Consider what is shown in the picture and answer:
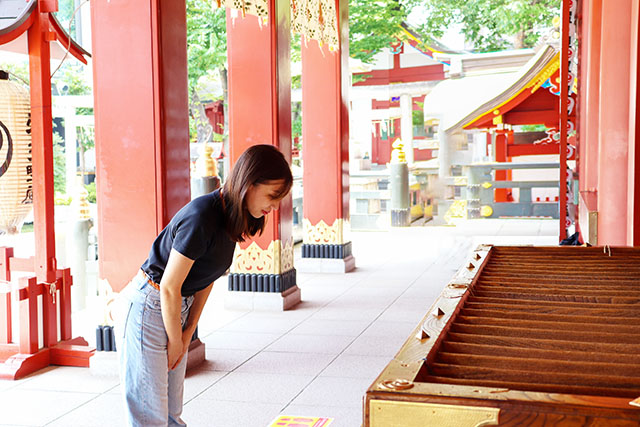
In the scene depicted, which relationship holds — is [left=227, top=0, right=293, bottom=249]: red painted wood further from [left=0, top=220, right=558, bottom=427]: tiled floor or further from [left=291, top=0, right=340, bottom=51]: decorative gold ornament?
→ [left=0, top=220, right=558, bottom=427]: tiled floor

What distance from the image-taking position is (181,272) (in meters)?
1.91

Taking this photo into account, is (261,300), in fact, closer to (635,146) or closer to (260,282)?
(260,282)

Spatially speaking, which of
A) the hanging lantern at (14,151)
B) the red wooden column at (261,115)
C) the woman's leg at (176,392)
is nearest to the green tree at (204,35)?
the red wooden column at (261,115)

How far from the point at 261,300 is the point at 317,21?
2.77 metres

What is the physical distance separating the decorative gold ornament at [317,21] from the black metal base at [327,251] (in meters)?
2.09

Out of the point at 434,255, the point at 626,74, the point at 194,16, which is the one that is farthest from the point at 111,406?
the point at 194,16

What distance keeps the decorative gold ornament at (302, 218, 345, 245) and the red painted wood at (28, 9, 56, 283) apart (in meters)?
3.75


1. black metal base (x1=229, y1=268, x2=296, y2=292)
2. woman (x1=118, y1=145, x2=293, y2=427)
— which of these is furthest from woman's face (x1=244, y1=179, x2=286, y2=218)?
black metal base (x1=229, y1=268, x2=296, y2=292)

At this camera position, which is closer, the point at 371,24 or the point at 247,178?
the point at 247,178

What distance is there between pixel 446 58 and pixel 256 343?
10.3m

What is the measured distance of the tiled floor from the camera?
3.20 meters

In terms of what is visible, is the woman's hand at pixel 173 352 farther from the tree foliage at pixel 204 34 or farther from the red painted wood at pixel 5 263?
the tree foliage at pixel 204 34

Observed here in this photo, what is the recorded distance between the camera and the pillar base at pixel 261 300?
5.45m

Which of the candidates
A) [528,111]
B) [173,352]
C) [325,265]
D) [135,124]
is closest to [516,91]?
[528,111]
